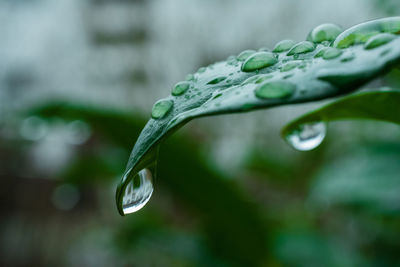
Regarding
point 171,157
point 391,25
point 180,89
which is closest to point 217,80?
point 180,89

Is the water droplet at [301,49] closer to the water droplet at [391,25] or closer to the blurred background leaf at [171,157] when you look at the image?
the water droplet at [391,25]

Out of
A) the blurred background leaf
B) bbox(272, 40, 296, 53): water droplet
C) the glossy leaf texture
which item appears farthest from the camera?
the blurred background leaf

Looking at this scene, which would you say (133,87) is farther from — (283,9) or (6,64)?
(283,9)

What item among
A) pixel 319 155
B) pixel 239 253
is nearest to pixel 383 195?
pixel 239 253

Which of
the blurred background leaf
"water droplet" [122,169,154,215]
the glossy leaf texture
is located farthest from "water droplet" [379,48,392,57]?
the blurred background leaf

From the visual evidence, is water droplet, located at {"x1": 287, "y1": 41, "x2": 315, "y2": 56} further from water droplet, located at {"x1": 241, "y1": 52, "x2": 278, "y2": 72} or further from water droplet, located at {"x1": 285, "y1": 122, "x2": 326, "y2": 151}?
water droplet, located at {"x1": 285, "y1": 122, "x2": 326, "y2": 151}
